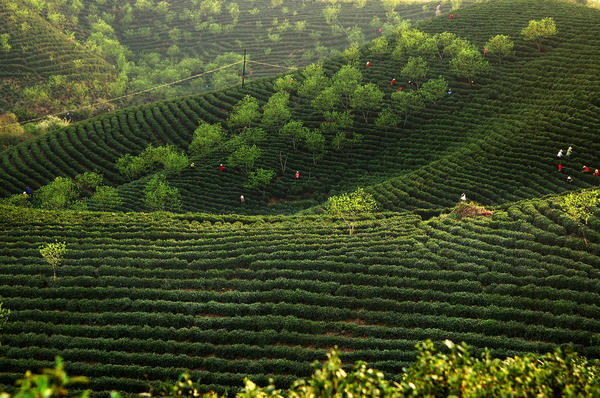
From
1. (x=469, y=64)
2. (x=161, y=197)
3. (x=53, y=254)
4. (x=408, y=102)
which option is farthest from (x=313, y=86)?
(x=53, y=254)

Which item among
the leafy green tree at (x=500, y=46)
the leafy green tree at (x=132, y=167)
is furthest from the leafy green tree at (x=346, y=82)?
the leafy green tree at (x=132, y=167)

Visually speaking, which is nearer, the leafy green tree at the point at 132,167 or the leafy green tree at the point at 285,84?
the leafy green tree at the point at 132,167

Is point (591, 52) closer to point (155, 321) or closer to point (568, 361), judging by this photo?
point (568, 361)

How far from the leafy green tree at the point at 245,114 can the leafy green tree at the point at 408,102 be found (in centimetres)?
2164

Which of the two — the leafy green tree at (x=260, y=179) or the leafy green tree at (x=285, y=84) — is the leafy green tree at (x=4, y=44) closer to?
the leafy green tree at (x=285, y=84)

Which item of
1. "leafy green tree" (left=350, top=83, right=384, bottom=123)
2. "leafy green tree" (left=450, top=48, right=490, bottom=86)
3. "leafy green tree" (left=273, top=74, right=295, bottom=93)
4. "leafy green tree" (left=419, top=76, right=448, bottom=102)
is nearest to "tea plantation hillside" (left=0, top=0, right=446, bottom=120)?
"leafy green tree" (left=273, top=74, right=295, bottom=93)

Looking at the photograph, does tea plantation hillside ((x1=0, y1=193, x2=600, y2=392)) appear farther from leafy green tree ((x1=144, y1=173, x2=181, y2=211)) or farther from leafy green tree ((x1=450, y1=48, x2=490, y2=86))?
leafy green tree ((x1=450, y1=48, x2=490, y2=86))

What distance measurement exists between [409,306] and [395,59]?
190ft

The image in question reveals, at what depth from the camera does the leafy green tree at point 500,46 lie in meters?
63.8

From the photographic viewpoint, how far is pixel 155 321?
25.5 metres

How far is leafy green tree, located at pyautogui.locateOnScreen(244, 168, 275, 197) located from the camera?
173 feet

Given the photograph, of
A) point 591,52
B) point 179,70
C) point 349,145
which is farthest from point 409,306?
point 179,70

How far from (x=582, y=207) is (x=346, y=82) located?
142 ft

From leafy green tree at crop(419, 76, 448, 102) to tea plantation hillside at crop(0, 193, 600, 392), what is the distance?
2793 centimetres
